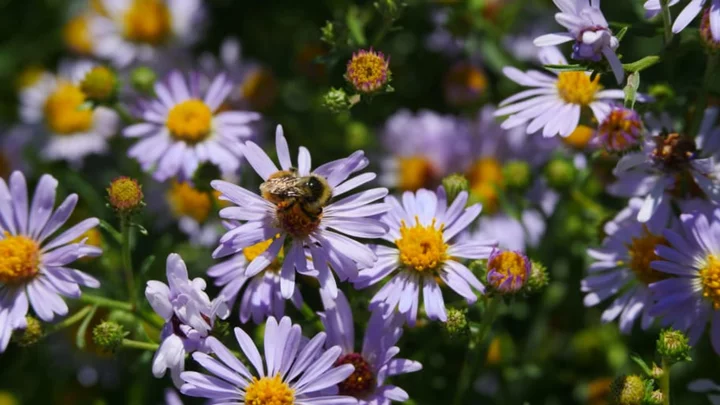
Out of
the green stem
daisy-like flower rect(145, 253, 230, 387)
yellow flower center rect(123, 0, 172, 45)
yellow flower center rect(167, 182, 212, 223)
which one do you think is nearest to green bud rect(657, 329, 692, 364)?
daisy-like flower rect(145, 253, 230, 387)

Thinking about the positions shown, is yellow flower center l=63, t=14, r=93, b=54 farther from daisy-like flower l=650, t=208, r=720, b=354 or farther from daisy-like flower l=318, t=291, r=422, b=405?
→ daisy-like flower l=650, t=208, r=720, b=354

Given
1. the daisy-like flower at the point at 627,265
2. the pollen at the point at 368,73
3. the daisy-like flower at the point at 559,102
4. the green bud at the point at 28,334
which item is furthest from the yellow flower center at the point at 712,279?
the green bud at the point at 28,334

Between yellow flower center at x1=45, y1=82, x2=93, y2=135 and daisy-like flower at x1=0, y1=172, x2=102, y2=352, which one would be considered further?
yellow flower center at x1=45, y1=82, x2=93, y2=135

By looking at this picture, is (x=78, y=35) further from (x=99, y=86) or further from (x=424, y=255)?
(x=424, y=255)

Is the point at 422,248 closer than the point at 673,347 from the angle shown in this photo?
No

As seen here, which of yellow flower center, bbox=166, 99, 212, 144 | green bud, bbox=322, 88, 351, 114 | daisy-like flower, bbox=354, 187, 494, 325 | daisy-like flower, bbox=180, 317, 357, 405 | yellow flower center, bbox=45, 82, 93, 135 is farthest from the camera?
yellow flower center, bbox=45, 82, 93, 135

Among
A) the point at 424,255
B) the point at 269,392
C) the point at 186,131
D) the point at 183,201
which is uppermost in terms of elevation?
the point at 186,131

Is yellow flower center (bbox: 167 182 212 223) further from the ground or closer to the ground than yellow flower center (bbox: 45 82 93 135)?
closer to the ground

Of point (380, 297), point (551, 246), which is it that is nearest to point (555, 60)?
point (551, 246)

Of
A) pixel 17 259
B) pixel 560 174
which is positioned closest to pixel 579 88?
pixel 560 174
